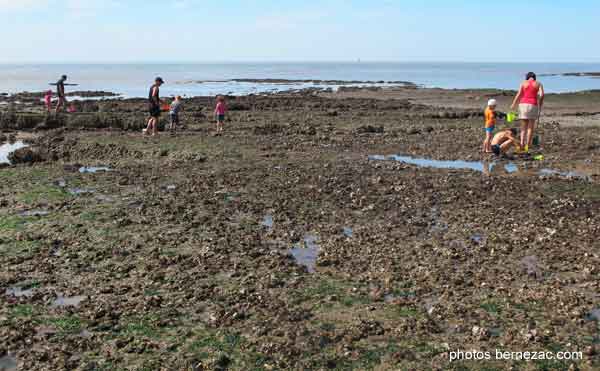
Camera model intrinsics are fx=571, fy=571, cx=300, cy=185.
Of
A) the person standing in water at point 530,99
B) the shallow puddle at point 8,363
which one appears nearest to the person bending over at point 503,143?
the person standing in water at point 530,99

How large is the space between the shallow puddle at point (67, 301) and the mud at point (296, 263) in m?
0.06

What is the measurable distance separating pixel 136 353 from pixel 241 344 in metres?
1.17

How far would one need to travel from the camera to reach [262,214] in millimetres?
Answer: 11852

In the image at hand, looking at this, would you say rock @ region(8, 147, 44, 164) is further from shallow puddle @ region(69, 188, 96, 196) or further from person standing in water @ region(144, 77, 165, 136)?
person standing in water @ region(144, 77, 165, 136)

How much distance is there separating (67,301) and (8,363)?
5.40 ft

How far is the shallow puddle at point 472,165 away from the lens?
1523 centimetres

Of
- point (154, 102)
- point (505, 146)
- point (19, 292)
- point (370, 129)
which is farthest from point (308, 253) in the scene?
point (370, 129)

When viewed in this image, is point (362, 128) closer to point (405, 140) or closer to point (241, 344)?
Answer: point (405, 140)

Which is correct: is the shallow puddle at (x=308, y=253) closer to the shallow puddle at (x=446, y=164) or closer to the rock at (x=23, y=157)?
the shallow puddle at (x=446, y=164)

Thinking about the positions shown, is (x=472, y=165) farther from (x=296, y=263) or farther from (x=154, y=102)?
(x=154, y=102)

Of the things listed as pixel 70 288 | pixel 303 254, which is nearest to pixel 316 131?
pixel 303 254

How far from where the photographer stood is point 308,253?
9.56 metres

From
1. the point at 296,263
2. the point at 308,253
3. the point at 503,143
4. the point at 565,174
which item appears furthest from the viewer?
the point at 503,143

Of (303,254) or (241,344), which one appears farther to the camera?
(303,254)
